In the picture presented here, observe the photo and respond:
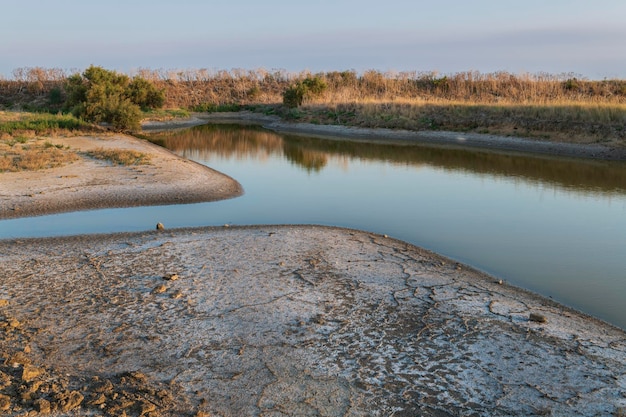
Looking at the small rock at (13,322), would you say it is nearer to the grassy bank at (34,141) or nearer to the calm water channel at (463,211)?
the calm water channel at (463,211)

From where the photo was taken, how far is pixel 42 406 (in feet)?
13.6

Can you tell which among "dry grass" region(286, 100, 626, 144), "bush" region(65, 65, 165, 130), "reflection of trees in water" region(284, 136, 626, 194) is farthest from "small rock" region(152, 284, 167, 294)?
"bush" region(65, 65, 165, 130)

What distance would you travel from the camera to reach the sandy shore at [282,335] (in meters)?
4.43

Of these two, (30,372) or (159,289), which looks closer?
(30,372)

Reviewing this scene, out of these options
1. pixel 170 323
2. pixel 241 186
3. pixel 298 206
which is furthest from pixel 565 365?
pixel 241 186

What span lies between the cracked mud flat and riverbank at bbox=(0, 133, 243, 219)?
146 inches

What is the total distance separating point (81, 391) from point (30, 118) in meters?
28.4

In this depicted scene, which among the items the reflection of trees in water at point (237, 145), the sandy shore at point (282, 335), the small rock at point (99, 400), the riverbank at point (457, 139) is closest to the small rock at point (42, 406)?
the sandy shore at point (282, 335)

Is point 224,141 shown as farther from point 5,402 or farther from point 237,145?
point 5,402

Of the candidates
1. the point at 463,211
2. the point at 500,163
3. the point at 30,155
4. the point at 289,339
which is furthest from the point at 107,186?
the point at 500,163

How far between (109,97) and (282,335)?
30121 mm

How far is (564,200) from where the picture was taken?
13.8 metres

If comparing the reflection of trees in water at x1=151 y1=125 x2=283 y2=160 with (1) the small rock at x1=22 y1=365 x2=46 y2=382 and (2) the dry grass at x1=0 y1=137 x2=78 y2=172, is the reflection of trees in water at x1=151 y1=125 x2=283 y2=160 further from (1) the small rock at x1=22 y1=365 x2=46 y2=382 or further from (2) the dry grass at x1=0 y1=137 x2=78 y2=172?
(1) the small rock at x1=22 y1=365 x2=46 y2=382

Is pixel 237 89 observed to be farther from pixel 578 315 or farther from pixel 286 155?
pixel 578 315
